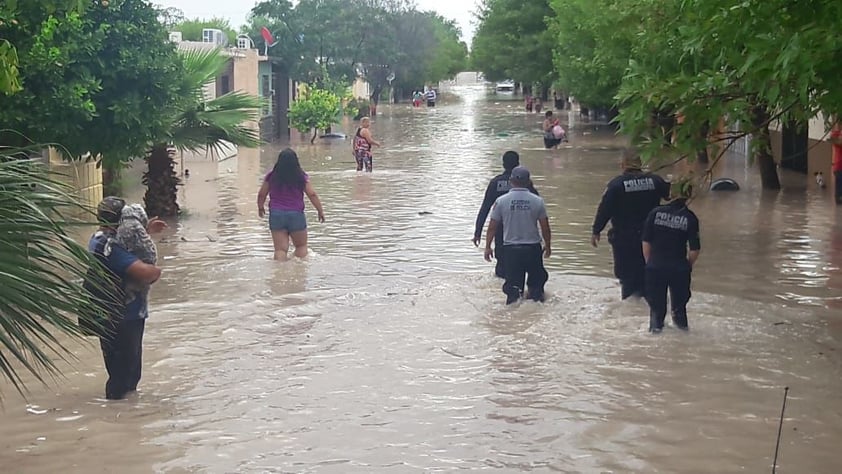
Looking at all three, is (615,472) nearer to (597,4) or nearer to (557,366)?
(557,366)

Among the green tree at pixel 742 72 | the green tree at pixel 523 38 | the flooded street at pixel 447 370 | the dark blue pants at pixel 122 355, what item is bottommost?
the flooded street at pixel 447 370

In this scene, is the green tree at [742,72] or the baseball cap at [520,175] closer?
the green tree at [742,72]

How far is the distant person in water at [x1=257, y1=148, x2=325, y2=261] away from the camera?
12.7 meters

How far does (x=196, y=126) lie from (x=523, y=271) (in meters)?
8.58

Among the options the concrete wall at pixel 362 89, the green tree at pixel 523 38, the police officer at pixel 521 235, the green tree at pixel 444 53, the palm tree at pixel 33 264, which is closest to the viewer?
the palm tree at pixel 33 264

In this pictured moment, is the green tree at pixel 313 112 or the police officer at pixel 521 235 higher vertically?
the green tree at pixel 313 112

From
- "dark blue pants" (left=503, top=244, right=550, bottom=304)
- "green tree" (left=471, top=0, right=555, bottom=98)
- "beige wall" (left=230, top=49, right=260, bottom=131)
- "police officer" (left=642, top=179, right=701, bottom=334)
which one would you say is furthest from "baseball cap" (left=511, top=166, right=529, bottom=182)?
"green tree" (left=471, top=0, right=555, bottom=98)

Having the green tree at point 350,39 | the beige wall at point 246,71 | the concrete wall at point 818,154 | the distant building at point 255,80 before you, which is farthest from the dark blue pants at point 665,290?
the green tree at point 350,39

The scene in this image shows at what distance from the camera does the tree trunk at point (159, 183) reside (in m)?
18.4

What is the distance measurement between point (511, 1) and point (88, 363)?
144 ft

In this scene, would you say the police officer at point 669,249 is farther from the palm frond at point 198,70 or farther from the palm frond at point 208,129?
the palm frond at point 208,129

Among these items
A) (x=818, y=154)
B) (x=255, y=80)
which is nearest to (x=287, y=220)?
(x=818, y=154)

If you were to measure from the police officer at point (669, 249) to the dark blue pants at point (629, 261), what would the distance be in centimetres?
91

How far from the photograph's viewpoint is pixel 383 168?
29.3 metres
